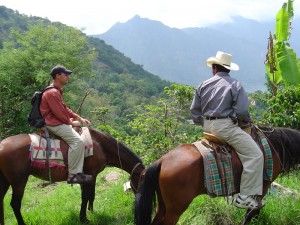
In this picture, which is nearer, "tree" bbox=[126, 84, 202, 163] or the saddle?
the saddle

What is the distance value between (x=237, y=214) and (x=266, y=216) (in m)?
0.43

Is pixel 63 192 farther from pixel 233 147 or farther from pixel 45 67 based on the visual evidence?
pixel 45 67

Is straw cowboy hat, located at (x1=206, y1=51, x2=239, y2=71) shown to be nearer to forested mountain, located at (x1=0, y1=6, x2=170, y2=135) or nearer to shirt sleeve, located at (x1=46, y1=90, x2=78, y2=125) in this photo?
shirt sleeve, located at (x1=46, y1=90, x2=78, y2=125)

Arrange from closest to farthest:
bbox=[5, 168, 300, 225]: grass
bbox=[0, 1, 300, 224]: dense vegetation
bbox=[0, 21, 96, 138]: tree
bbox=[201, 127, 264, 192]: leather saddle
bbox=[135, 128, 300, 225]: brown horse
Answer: bbox=[135, 128, 300, 225]: brown horse
bbox=[201, 127, 264, 192]: leather saddle
bbox=[5, 168, 300, 225]: grass
bbox=[0, 1, 300, 224]: dense vegetation
bbox=[0, 21, 96, 138]: tree

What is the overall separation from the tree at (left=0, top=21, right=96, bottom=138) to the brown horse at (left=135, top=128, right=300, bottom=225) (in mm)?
19603

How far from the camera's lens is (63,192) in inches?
293

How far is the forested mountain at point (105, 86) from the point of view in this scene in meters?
25.8

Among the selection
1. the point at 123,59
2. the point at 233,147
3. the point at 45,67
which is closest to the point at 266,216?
the point at 233,147

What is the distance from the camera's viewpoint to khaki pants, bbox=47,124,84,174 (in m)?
5.47

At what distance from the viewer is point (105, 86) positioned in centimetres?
6212

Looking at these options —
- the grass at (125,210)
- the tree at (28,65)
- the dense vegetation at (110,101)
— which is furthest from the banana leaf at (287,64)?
the tree at (28,65)

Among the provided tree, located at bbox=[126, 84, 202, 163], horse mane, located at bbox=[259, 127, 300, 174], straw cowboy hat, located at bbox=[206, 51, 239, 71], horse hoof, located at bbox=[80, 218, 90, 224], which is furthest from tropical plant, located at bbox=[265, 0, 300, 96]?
horse hoof, located at bbox=[80, 218, 90, 224]

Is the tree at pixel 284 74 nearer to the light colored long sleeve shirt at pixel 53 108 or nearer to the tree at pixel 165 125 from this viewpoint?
the tree at pixel 165 125

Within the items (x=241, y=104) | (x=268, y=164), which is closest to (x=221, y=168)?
(x=268, y=164)
